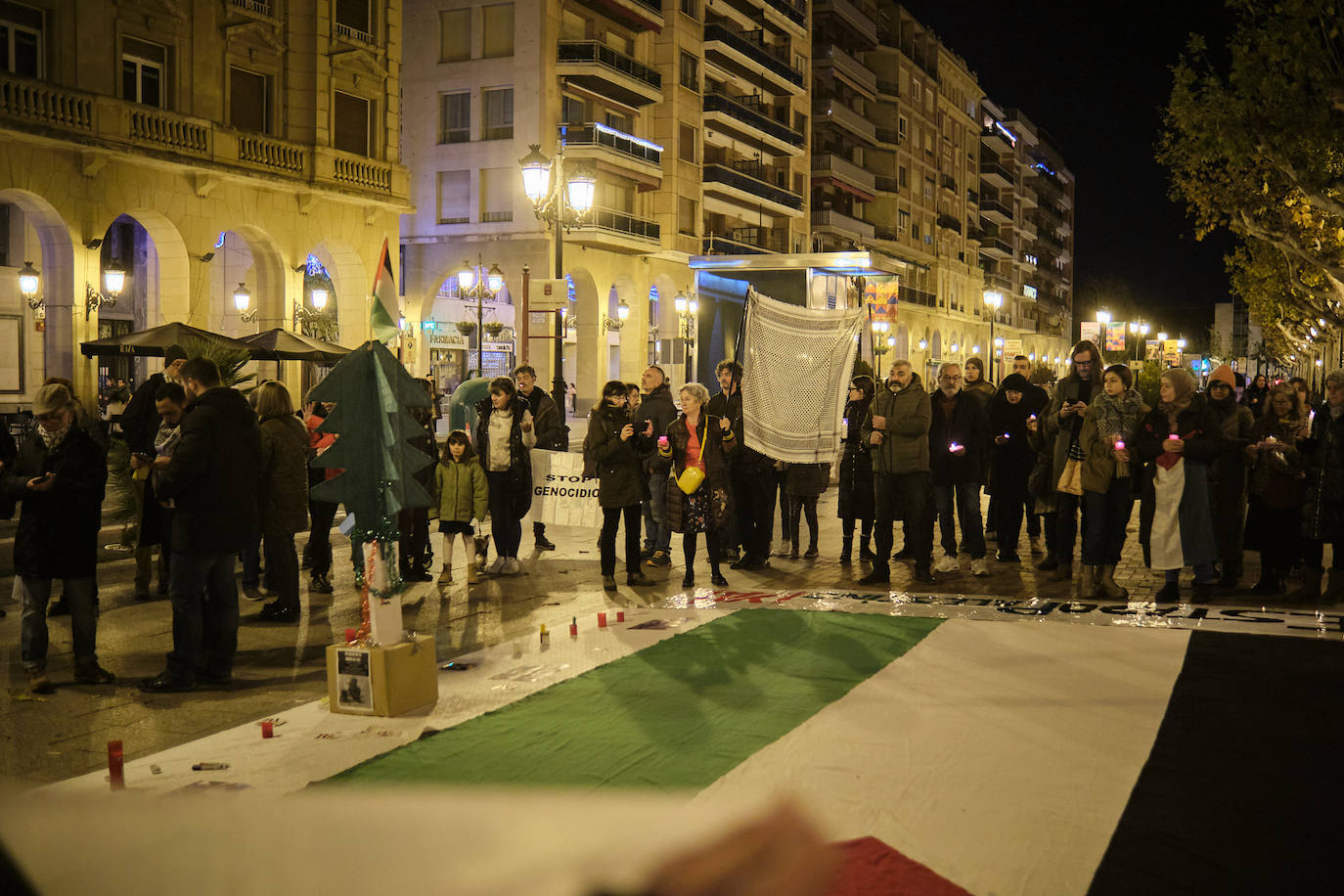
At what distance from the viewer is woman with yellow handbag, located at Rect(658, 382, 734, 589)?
10492 millimetres

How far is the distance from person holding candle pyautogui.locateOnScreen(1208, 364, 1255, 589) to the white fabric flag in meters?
3.37

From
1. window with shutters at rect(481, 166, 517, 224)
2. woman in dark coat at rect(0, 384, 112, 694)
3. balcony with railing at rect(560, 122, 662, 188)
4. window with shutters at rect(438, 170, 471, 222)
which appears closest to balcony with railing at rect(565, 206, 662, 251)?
balcony with railing at rect(560, 122, 662, 188)

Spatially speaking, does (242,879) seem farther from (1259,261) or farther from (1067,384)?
(1259,261)

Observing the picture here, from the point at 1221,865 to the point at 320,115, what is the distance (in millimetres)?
28347

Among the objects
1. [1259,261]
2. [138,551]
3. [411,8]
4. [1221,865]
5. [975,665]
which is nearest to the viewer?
[1221,865]

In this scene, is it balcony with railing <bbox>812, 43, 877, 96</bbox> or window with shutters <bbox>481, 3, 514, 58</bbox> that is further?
balcony with railing <bbox>812, 43, 877, 96</bbox>

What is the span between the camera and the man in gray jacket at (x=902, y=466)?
1051cm

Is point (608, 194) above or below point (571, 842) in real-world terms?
above

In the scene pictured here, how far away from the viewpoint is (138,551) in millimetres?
10016

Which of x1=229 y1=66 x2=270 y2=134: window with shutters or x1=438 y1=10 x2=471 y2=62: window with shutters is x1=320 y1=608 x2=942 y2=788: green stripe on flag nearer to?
x1=229 y1=66 x2=270 y2=134: window with shutters

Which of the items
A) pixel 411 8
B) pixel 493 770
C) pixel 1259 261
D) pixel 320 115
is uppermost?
pixel 411 8

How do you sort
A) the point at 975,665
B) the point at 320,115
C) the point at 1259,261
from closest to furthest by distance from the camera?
the point at 975,665, the point at 320,115, the point at 1259,261

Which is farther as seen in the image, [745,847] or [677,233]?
[677,233]

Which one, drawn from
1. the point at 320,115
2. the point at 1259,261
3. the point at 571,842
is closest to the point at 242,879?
the point at 571,842
